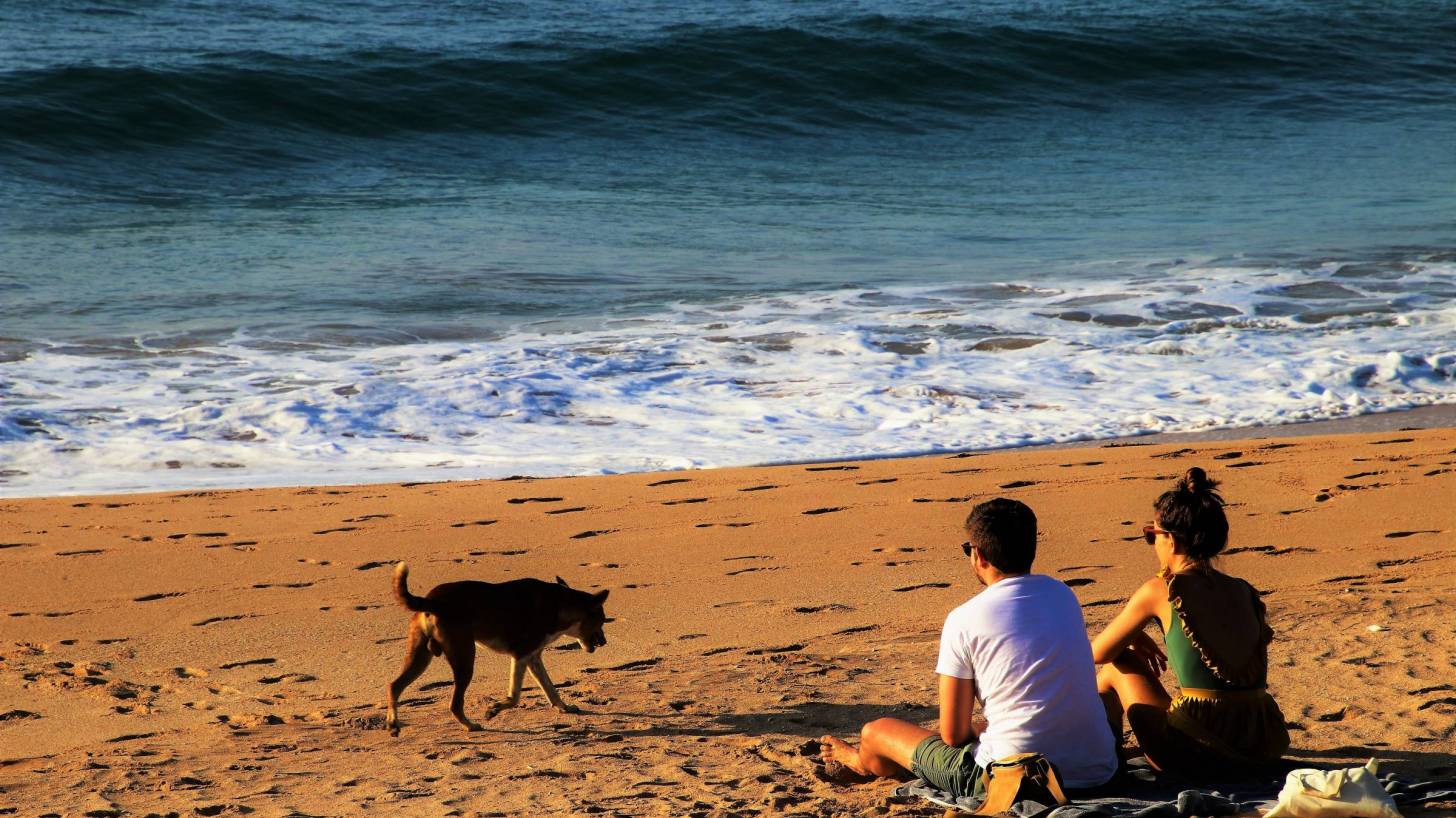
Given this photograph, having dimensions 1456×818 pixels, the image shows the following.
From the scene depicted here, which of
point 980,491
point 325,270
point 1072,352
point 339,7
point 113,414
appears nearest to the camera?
point 980,491

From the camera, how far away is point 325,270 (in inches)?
569

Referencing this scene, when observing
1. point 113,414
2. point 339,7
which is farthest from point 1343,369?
point 339,7

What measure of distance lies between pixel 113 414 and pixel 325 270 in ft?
18.1

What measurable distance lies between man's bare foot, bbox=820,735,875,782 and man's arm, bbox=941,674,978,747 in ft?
1.23

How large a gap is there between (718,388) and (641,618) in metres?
4.66

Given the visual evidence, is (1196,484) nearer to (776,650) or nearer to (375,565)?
(776,650)

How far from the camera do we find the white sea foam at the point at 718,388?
8445 millimetres

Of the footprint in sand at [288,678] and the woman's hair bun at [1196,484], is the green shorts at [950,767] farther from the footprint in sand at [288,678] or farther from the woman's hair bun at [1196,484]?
the footprint in sand at [288,678]

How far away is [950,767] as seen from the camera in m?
3.53

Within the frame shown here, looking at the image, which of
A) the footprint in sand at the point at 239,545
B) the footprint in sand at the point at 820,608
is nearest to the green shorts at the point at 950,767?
the footprint in sand at the point at 820,608

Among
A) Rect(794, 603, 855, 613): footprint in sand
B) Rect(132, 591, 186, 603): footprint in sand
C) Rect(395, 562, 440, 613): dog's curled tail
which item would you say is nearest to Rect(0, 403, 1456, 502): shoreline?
Rect(132, 591, 186, 603): footprint in sand

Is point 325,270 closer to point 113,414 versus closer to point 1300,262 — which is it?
point 113,414

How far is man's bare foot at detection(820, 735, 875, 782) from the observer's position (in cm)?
385

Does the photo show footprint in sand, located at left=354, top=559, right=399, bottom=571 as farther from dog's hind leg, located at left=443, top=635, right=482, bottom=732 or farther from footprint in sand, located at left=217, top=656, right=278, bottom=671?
dog's hind leg, located at left=443, top=635, right=482, bottom=732
